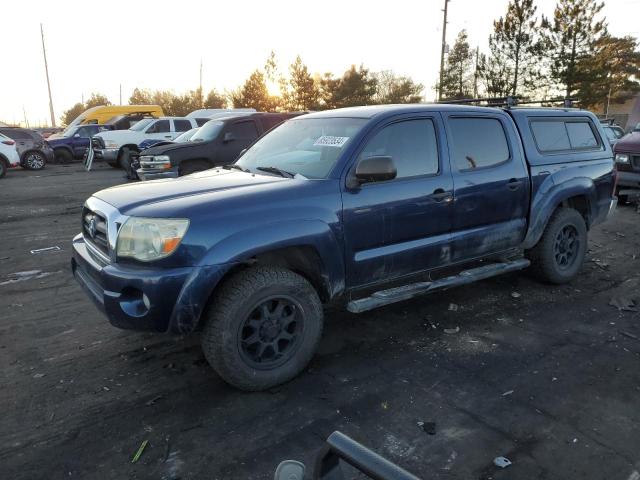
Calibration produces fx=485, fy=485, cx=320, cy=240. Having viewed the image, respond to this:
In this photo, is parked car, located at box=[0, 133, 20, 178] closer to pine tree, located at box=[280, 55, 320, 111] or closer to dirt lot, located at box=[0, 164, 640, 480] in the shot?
dirt lot, located at box=[0, 164, 640, 480]

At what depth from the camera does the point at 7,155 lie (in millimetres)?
16984

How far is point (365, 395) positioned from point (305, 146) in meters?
1.99

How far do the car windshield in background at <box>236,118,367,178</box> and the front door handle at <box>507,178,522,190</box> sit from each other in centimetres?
162

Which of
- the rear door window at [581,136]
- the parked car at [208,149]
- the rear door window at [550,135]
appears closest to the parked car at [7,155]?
the parked car at [208,149]

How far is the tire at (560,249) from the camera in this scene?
16.3 feet

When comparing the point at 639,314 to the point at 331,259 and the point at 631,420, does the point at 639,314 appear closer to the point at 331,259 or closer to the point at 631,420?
the point at 631,420

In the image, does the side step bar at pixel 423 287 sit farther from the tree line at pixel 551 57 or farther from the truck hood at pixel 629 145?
the tree line at pixel 551 57

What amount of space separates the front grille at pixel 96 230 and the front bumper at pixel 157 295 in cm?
31

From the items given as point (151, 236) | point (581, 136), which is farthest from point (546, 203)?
point (151, 236)

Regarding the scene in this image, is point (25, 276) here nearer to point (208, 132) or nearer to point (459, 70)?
point (208, 132)

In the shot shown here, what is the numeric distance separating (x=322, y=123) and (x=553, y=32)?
1206 inches

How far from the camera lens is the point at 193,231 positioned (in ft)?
9.50

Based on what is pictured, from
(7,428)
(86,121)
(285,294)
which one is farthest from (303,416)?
(86,121)

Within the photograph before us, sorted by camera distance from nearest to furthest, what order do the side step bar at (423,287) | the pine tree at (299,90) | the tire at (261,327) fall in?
the tire at (261,327) < the side step bar at (423,287) < the pine tree at (299,90)
